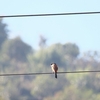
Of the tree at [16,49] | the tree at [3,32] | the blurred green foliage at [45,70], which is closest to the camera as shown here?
the blurred green foliage at [45,70]

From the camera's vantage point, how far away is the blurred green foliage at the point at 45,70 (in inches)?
2317

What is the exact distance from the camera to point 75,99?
55.3m

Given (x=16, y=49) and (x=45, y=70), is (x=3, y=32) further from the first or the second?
(x=45, y=70)

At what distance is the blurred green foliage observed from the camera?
193ft

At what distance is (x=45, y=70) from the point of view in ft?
218

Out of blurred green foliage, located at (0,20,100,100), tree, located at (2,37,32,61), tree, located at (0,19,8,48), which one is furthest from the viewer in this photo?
tree, located at (0,19,8,48)

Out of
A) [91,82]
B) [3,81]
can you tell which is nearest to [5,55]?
[3,81]

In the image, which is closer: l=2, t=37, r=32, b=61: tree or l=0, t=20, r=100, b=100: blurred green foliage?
l=0, t=20, r=100, b=100: blurred green foliage

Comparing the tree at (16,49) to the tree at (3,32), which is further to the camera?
the tree at (3,32)

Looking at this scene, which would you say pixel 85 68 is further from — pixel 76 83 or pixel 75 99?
pixel 75 99

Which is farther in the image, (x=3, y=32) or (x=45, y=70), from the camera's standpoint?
(x=3, y=32)

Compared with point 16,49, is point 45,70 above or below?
above

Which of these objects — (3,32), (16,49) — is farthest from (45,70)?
(3,32)

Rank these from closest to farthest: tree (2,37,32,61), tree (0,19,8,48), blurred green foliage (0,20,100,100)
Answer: blurred green foliage (0,20,100,100) < tree (2,37,32,61) < tree (0,19,8,48)
